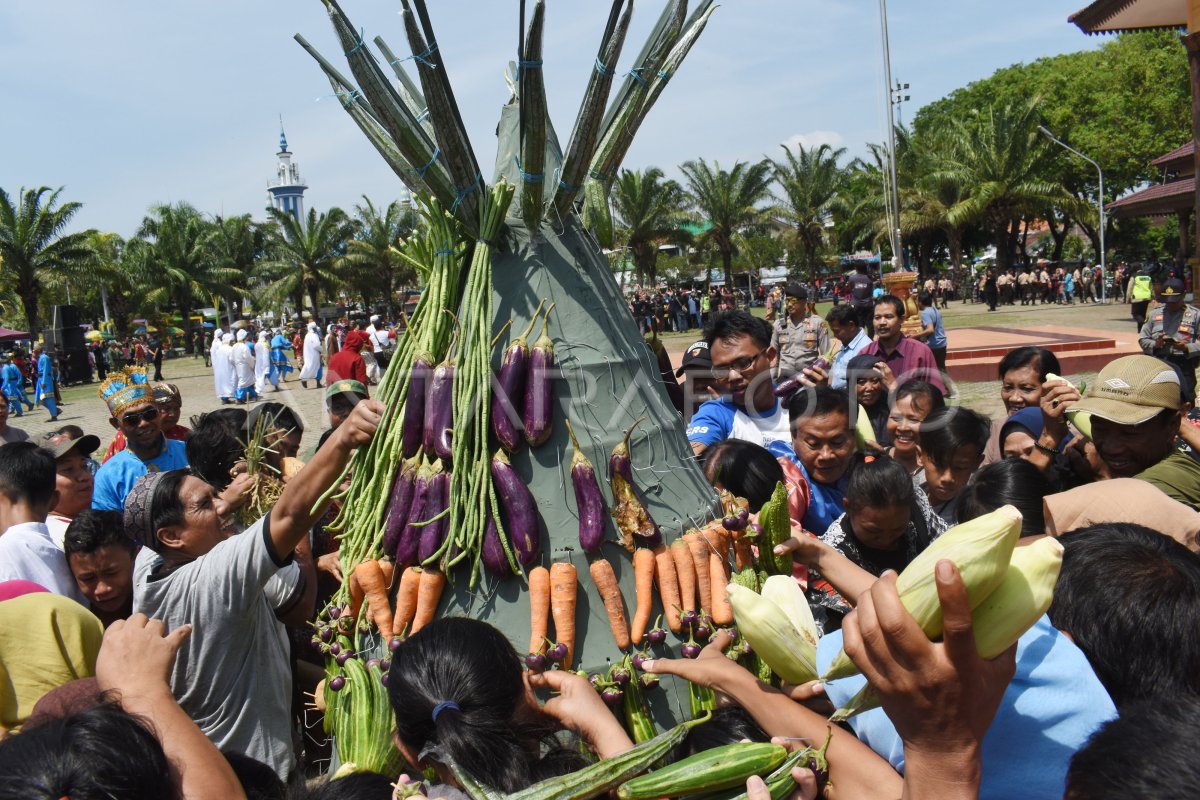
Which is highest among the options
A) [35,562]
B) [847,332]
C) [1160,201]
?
[1160,201]

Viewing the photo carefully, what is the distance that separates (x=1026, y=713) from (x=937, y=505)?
2.29m

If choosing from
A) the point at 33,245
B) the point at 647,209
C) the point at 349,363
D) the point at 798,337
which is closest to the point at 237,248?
the point at 33,245

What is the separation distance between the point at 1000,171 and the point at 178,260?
4035 cm

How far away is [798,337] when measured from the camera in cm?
863

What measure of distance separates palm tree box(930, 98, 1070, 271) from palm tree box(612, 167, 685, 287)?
11.6 m

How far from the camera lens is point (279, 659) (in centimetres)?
269

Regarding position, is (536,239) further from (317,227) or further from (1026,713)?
(317,227)

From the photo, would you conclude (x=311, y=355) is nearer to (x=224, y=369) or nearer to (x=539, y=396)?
(x=224, y=369)

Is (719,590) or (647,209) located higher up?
(647,209)

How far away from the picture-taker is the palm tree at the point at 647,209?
3841 centimetres

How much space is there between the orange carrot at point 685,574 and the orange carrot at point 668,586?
15mm

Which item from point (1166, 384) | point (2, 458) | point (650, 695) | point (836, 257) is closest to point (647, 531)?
point (650, 695)

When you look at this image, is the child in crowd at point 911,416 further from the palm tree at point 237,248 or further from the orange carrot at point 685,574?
the palm tree at point 237,248

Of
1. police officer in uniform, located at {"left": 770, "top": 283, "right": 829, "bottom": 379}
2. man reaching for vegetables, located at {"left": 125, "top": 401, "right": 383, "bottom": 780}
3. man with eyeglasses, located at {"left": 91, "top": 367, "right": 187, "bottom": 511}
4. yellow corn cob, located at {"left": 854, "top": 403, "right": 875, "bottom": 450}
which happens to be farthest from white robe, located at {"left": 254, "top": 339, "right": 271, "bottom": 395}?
man reaching for vegetables, located at {"left": 125, "top": 401, "right": 383, "bottom": 780}
